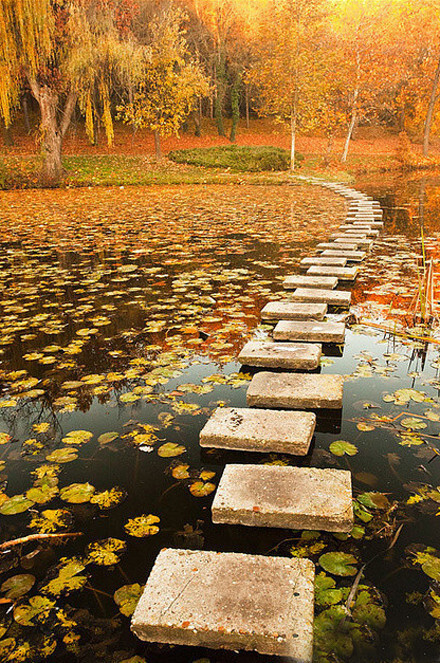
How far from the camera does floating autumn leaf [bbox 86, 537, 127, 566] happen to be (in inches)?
61.2

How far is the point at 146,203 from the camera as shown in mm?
11836

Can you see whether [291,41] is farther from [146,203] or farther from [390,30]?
[390,30]

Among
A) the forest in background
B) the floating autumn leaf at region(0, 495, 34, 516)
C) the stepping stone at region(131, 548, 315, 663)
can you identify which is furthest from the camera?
the forest in background

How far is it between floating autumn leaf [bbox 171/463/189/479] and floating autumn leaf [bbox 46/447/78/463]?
1.56 feet

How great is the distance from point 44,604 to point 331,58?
22300mm

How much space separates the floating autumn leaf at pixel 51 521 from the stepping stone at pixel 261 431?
649 millimetres

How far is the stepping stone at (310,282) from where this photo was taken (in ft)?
14.2

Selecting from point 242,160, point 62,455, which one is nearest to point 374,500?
point 62,455

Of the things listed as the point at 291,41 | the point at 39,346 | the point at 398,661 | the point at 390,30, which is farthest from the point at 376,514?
the point at 390,30

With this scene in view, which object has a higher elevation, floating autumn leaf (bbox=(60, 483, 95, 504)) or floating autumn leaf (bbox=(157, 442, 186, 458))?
floating autumn leaf (bbox=(157, 442, 186, 458))

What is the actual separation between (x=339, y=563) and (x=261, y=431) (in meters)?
0.68

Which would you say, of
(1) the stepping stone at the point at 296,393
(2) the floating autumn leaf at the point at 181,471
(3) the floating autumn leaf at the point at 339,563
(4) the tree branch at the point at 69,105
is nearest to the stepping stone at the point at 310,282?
(1) the stepping stone at the point at 296,393

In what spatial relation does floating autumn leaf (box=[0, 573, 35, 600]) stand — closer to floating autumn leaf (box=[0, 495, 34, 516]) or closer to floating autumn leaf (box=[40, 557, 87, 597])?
floating autumn leaf (box=[40, 557, 87, 597])

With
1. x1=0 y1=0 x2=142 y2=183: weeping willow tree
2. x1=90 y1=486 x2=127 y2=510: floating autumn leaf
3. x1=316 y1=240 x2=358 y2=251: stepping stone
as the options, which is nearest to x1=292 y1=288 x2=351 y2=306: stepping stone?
x1=316 y1=240 x2=358 y2=251: stepping stone
